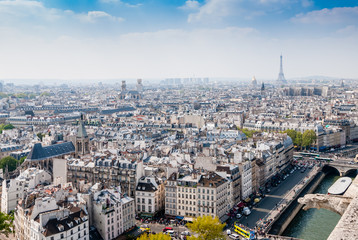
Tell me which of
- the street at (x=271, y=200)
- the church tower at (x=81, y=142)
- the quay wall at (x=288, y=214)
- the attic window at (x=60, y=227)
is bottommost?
the quay wall at (x=288, y=214)

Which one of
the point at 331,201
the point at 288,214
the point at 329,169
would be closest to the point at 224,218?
the point at 288,214

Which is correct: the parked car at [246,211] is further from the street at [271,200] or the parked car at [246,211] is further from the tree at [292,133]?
the tree at [292,133]

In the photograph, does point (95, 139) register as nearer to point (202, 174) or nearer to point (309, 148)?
point (202, 174)

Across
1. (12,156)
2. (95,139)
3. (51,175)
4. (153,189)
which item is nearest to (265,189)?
(153,189)

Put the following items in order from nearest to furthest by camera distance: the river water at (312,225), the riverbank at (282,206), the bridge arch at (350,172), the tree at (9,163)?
the riverbank at (282,206) < the river water at (312,225) < the tree at (9,163) < the bridge arch at (350,172)

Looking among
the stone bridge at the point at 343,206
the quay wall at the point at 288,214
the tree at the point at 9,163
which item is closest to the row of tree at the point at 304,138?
the quay wall at the point at 288,214

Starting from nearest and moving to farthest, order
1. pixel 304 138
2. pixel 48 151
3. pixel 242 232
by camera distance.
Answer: pixel 242 232 → pixel 48 151 → pixel 304 138

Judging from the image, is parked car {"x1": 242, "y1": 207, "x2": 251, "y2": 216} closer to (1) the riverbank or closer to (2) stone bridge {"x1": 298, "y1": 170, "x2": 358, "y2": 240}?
(1) the riverbank

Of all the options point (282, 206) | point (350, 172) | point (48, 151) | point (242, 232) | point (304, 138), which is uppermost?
point (48, 151)

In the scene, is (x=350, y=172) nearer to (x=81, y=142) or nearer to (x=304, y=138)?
(x=304, y=138)
